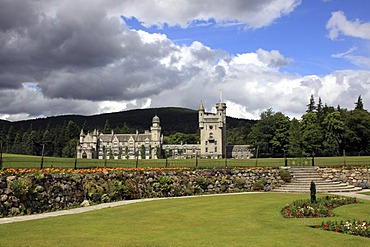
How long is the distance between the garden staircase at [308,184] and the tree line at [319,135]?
39867 mm

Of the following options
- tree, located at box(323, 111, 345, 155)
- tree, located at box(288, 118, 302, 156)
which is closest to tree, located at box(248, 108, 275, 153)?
tree, located at box(288, 118, 302, 156)

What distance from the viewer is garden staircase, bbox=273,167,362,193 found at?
2646cm

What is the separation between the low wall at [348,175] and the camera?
29.7 m

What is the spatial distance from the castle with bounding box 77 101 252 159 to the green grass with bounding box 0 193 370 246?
97926 millimetres

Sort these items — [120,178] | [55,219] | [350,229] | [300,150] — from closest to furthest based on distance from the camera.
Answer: [350,229] → [55,219] → [120,178] → [300,150]

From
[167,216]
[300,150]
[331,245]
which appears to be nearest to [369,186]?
[167,216]

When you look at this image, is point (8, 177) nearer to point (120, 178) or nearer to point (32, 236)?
point (32, 236)

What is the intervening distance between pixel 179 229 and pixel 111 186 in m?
9.73

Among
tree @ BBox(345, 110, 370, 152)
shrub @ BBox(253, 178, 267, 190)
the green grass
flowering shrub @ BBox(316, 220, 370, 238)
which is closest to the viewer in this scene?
the green grass

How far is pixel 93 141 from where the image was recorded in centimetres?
13125

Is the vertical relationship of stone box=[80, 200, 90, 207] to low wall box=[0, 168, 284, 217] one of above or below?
below

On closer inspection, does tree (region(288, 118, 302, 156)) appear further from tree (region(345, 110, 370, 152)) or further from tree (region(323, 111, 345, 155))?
tree (region(345, 110, 370, 152))

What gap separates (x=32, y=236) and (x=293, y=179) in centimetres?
2254

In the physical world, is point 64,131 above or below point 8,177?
above
